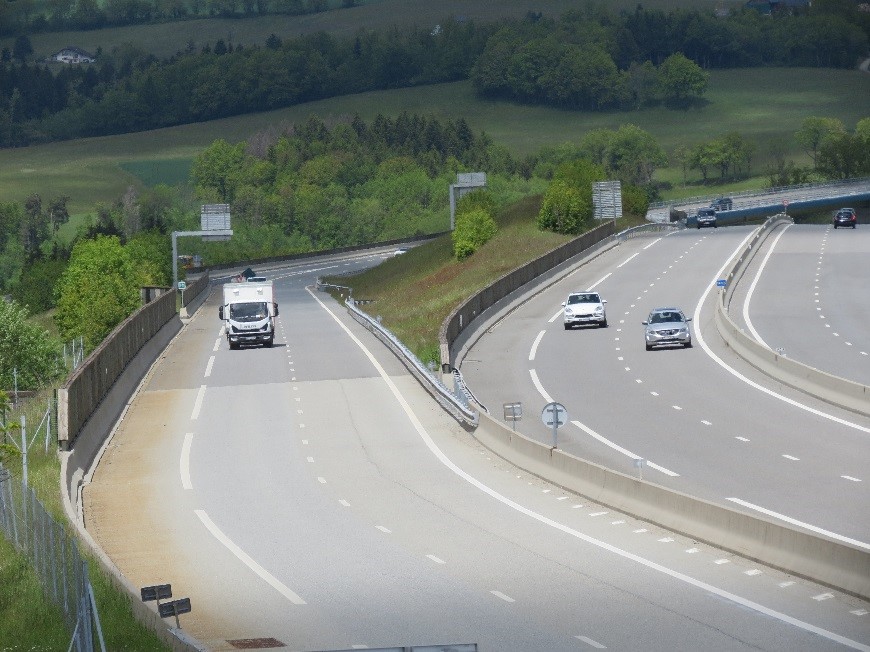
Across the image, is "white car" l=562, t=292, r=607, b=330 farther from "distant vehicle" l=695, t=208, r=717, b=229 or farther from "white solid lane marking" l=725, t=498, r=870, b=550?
"distant vehicle" l=695, t=208, r=717, b=229

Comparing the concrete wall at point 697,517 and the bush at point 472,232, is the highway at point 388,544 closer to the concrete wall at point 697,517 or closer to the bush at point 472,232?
the concrete wall at point 697,517

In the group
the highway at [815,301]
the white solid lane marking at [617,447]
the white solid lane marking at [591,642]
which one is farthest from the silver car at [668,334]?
the white solid lane marking at [591,642]

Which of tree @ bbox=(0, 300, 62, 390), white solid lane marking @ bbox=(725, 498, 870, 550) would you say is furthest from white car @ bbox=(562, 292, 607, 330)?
tree @ bbox=(0, 300, 62, 390)

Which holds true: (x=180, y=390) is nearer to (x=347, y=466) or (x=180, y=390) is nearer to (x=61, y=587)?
(x=347, y=466)

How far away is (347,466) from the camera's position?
3588 centimetres

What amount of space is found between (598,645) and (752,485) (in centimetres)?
1291

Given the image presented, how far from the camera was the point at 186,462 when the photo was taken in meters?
37.0

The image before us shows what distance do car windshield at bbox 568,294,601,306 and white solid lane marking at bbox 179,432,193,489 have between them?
2757 cm

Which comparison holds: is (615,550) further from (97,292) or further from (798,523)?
(97,292)

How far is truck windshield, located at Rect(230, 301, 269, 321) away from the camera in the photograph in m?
62.9

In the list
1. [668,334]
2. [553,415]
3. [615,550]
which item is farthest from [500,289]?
[615,550]

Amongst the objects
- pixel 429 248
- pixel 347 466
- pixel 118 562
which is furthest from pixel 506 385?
pixel 429 248

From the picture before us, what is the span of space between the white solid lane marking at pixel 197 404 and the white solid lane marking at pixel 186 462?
9.93ft

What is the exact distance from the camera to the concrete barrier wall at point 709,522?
68.8 feet
